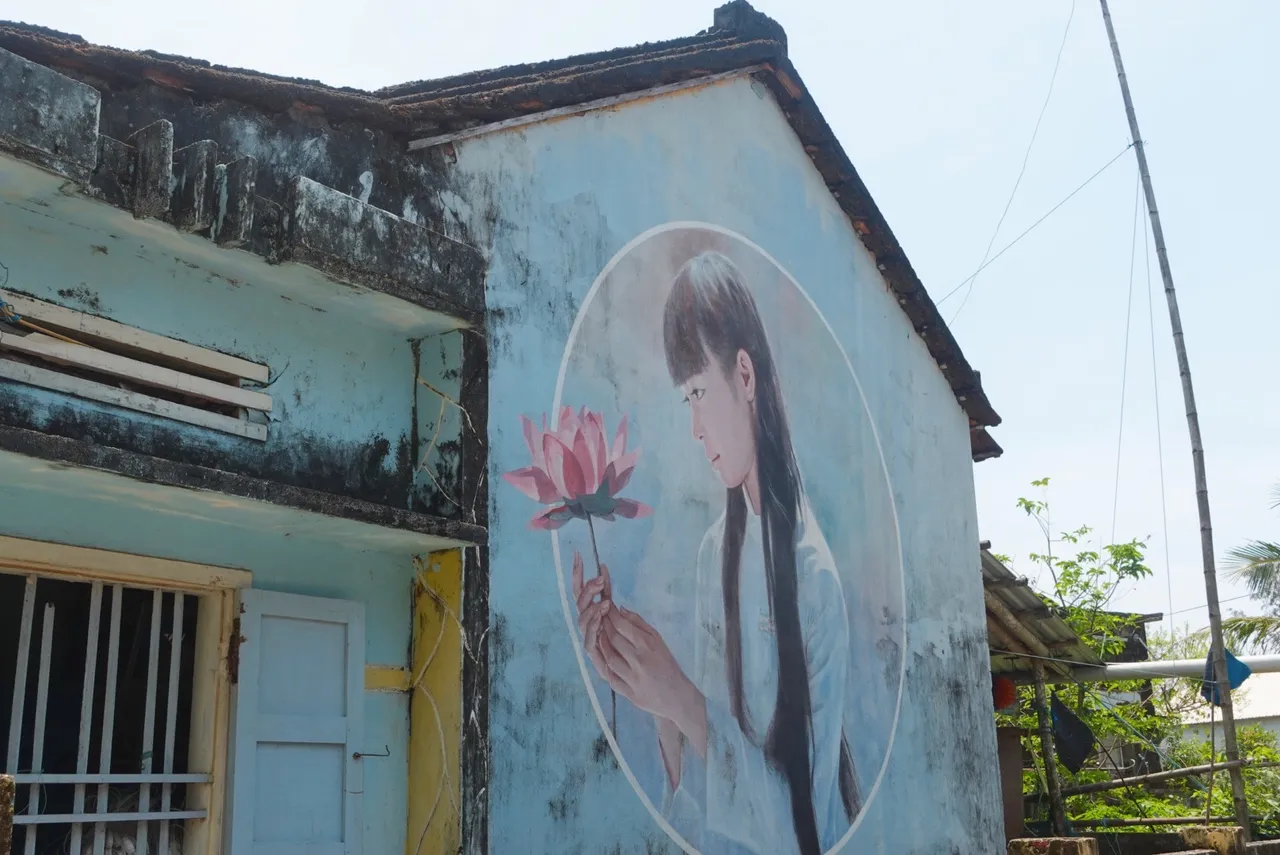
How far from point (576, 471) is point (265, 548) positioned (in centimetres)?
185

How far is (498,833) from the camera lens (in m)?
6.30

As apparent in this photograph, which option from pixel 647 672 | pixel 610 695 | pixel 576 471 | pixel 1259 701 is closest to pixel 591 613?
pixel 610 695

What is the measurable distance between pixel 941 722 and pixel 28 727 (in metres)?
6.98

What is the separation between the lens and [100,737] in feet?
18.5

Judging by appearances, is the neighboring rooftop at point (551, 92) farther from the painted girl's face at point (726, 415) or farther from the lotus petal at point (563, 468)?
the painted girl's face at point (726, 415)

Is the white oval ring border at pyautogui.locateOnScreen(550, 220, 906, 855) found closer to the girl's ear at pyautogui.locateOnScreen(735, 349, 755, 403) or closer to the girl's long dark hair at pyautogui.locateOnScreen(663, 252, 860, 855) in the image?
the girl's long dark hair at pyautogui.locateOnScreen(663, 252, 860, 855)

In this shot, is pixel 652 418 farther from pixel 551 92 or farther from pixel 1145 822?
pixel 1145 822

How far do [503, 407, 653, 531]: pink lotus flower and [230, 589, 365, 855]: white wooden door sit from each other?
1199mm

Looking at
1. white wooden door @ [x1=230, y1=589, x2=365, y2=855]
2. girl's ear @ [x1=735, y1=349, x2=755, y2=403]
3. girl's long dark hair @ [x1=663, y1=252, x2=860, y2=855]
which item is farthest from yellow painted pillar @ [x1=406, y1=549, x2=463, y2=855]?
girl's ear @ [x1=735, y1=349, x2=755, y2=403]

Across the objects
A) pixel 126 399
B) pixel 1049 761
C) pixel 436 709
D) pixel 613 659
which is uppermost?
pixel 126 399

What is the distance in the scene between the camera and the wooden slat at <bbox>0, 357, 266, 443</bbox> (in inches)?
203

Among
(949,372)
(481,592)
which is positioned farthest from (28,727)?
(949,372)

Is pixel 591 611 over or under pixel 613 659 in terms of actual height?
over

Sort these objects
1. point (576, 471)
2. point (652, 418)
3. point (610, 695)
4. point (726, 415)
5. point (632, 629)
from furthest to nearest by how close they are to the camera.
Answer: point (726, 415), point (652, 418), point (632, 629), point (576, 471), point (610, 695)
